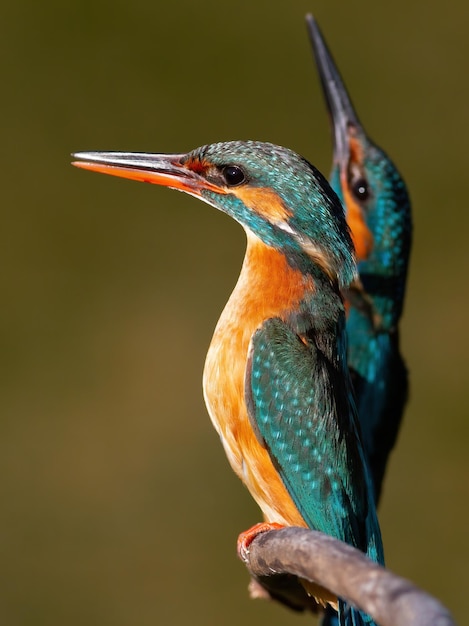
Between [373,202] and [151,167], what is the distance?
26.0 inches

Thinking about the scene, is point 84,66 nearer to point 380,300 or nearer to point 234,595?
point 234,595

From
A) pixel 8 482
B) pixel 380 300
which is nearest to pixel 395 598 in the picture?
pixel 380 300

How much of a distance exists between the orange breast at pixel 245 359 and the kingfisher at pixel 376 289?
53 cm

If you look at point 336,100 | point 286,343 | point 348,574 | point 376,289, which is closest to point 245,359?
point 286,343

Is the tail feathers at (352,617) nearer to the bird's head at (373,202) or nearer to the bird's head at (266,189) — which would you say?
the bird's head at (266,189)

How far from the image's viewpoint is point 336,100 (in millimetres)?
2346

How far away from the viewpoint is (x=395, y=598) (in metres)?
0.95

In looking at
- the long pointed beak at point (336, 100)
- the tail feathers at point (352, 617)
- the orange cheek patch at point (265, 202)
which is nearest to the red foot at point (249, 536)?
the tail feathers at point (352, 617)

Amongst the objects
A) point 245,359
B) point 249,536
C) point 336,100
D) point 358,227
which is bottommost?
point 249,536

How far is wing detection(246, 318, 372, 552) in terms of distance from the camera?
1556 millimetres

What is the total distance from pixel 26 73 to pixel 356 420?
9.15 feet

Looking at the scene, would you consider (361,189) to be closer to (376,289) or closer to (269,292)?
(376,289)

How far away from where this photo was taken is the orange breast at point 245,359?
157 cm

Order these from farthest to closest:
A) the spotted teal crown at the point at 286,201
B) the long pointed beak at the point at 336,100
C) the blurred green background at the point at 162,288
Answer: the blurred green background at the point at 162,288, the long pointed beak at the point at 336,100, the spotted teal crown at the point at 286,201
